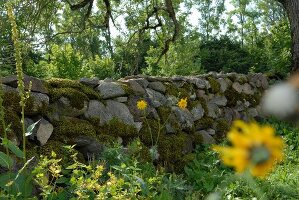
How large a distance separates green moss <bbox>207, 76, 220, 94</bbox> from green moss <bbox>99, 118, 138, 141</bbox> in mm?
2015

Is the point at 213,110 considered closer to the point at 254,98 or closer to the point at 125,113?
the point at 254,98

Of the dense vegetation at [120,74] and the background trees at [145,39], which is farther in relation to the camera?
the background trees at [145,39]

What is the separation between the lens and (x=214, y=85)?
233 inches

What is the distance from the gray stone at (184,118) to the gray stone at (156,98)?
159 mm

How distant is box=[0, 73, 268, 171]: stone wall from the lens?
336 centimetres

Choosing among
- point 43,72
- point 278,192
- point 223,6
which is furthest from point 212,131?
point 223,6

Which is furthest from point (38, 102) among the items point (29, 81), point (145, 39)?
point (145, 39)

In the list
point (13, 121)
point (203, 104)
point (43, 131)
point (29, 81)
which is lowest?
point (203, 104)

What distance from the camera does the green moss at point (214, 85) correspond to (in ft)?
19.2

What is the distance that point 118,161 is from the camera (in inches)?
123

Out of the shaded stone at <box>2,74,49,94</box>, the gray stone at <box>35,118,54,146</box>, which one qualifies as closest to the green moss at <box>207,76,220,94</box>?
the shaded stone at <box>2,74,49,94</box>

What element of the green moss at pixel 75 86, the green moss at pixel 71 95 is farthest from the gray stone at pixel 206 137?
the green moss at pixel 71 95

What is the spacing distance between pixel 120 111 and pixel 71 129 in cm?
72

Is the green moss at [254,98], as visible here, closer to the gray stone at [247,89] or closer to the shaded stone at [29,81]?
the gray stone at [247,89]
